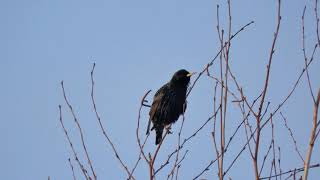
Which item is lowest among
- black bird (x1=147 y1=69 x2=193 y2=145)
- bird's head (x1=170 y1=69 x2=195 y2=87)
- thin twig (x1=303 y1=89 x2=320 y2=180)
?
thin twig (x1=303 y1=89 x2=320 y2=180)

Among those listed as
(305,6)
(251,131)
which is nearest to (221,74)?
(251,131)

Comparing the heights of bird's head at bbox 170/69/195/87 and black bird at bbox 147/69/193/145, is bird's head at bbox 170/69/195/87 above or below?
above

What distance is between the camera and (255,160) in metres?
3.97

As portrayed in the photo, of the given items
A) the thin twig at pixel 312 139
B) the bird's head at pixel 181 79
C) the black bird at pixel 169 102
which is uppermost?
the bird's head at pixel 181 79

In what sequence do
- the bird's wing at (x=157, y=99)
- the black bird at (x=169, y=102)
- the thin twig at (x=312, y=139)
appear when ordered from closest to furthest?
1. the thin twig at (x=312, y=139)
2. the black bird at (x=169, y=102)
3. the bird's wing at (x=157, y=99)

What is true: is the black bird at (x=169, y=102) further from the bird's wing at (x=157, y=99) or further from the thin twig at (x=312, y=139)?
the thin twig at (x=312, y=139)

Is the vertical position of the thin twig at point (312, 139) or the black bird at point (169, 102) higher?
the black bird at point (169, 102)

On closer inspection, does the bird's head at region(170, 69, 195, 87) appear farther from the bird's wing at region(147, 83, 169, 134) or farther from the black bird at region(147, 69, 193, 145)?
the bird's wing at region(147, 83, 169, 134)

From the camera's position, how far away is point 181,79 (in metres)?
10.8

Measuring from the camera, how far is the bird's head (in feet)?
35.2

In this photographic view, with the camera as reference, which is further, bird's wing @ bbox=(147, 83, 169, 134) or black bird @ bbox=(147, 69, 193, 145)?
bird's wing @ bbox=(147, 83, 169, 134)

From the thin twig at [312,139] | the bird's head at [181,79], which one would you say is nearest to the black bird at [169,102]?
the bird's head at [181,79]

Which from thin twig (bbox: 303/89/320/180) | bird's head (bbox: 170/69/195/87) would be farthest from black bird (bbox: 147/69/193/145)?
thin twig (bbox: 303/89/320/180)

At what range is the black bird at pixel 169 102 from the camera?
10.5 metres
